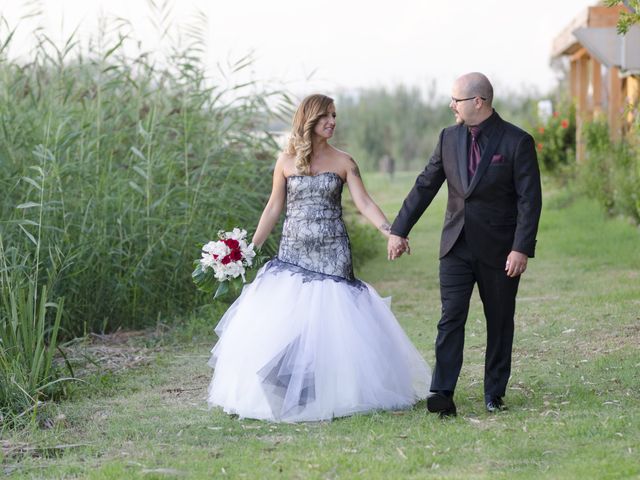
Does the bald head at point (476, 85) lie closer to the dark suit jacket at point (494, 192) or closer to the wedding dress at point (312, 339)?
the dark suit jacket at point (494, 192)

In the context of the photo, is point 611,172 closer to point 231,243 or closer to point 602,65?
point 602,65

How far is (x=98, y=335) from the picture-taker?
9.41m

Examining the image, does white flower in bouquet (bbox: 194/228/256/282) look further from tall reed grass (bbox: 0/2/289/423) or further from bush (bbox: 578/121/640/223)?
bush (bbox: 578/121/640/223)

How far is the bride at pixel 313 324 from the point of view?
633 centimetres

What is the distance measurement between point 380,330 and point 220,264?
1.06 metres

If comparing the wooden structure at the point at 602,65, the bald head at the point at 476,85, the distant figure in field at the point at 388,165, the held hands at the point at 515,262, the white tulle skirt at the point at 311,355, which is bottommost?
the white tulle skirt at the point at 311,355

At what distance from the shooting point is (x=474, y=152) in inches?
242

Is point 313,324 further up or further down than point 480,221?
further down

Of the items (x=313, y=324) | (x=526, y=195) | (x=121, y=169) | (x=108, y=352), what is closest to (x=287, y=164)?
(x=313, y=324)

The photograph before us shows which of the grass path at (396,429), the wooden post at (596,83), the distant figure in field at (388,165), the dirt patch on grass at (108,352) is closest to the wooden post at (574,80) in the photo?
the wooden post at (596,83)

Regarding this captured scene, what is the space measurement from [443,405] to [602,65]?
55.2 ft

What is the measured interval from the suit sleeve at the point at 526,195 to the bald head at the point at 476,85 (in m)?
0.33

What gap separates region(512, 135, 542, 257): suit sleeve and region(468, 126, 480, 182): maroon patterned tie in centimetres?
22

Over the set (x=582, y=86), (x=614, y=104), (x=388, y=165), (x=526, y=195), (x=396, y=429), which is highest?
(x=582, y=86)
